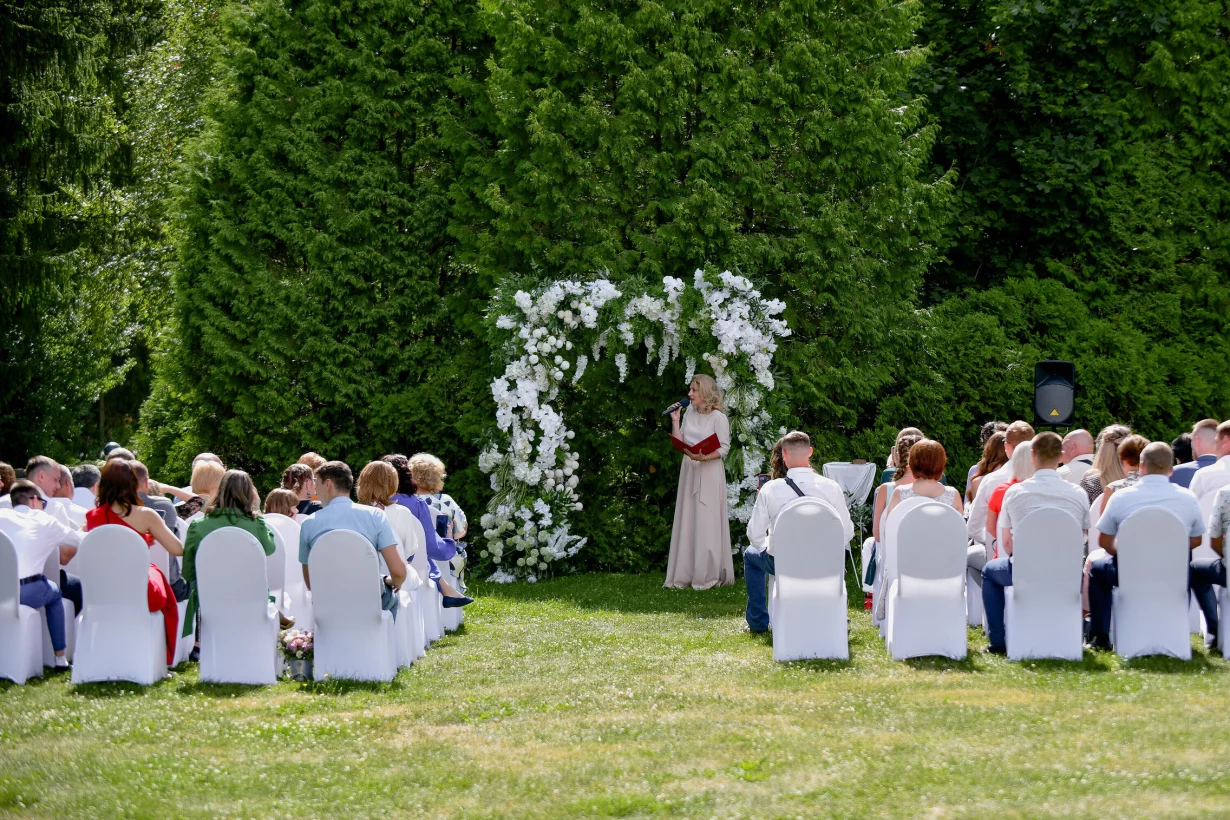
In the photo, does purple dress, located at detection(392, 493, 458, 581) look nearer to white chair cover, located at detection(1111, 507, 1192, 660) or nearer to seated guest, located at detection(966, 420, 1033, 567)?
seated guest, located at detection(966, 420, 1033, 567)

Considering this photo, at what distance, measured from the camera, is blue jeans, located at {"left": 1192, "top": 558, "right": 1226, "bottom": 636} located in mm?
8625

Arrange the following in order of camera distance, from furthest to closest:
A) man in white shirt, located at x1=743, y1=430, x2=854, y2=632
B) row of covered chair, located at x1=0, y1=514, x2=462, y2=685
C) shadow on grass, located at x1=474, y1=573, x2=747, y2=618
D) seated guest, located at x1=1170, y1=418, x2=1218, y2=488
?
1. shadow on grass, located at x1=474, y1=573, x2=747, y2=618
2. seated guest, located at x1=1170, y1=418, x2=1218, y2=488
3. man in white shirt, located at x1=743, y1=430, x2=854, y2=632
4. row of covered chair, located at x1=0, y1=514, x2=462, y2=685

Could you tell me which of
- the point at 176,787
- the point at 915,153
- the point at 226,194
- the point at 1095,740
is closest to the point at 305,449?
the point at 226,194

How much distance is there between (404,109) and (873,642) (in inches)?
399

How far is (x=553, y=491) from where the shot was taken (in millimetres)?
14922

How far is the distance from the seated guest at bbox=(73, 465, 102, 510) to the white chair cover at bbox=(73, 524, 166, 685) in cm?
250

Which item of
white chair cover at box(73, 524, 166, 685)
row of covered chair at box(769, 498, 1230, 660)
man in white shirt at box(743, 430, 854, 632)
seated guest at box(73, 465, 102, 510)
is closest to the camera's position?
white chair cover at box(73, 524, 166, 685)

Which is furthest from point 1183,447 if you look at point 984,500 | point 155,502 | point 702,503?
point 155,502

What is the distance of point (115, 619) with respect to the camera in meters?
8.25

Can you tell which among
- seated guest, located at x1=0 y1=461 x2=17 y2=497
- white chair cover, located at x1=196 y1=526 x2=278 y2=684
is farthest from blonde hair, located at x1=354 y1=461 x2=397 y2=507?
seated guest, located at x1=0 y1=461 x2=17 y2=497

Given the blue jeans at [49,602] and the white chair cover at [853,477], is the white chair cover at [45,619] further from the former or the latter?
the white chair cover at [853,477]

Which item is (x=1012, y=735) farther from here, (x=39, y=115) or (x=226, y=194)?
(x=39, y=115)

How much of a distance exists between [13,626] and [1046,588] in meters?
6.55

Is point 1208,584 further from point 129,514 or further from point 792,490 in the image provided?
point 129,514
